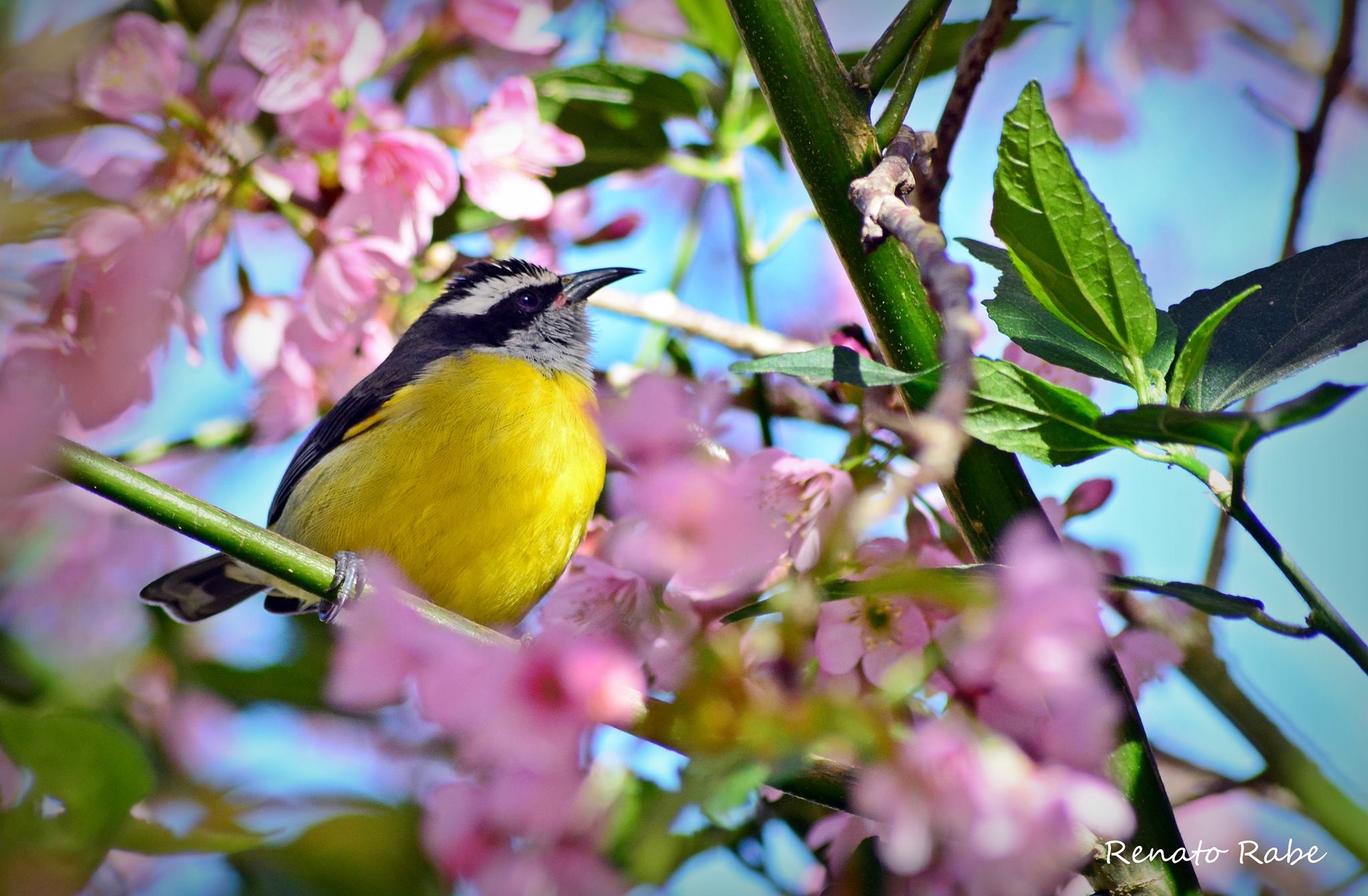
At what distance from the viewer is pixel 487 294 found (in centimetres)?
332

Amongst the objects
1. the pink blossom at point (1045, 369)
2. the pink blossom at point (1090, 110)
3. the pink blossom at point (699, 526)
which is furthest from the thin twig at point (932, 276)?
the pink blossom at point (1090, 110)

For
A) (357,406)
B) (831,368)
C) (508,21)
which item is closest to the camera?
(831,368)

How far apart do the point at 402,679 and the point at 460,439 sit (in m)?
1.20

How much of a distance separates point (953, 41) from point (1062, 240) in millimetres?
1407

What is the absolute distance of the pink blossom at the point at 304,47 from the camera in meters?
→ 2.20

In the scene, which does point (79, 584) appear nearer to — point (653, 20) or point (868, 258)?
point (653, 20)

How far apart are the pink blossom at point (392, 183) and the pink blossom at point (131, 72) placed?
35 cm

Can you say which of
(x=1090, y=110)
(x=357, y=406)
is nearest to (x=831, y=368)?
(x=357, y=406)

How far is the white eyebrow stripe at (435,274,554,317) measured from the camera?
326cm

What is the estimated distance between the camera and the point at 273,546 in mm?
1391

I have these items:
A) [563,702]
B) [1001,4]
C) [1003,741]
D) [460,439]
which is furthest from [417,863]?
[1001,4]

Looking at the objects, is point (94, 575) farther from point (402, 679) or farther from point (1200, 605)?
point (1200, 605)

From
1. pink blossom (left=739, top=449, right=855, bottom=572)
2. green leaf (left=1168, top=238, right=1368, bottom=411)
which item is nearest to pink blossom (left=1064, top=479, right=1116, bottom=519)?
pink blossom (left=739, top=449, right=855, bottom=572)

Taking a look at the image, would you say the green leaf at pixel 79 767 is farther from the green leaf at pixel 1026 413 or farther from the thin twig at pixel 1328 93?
the thin twig at pixel 1328 93
